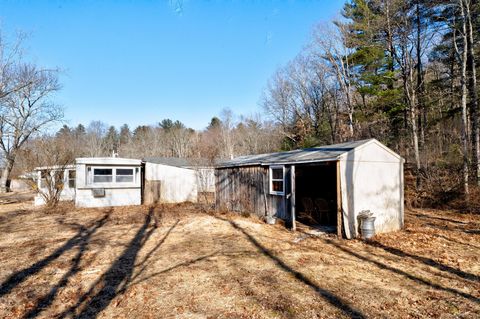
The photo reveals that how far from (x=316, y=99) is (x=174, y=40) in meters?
19.1

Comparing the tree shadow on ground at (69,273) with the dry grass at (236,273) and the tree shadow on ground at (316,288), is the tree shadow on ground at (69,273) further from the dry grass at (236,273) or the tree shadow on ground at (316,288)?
the tree shadow on ground at (316,288)

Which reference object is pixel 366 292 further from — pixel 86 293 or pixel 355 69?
pixel 355 69

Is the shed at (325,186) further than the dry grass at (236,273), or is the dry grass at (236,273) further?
the shed at (325,186)

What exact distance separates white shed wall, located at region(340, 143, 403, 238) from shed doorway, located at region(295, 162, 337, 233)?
1234mm

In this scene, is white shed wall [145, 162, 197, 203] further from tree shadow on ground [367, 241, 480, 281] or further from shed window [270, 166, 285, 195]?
tree shadow on ground [367, 241, 480, 281]

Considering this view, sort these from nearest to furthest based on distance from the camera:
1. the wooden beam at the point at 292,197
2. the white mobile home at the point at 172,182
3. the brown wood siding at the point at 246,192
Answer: the wooden beam at the point at 292,197, the brown wood siding at the point at 246,192, the white mobile home at the point at 172,182

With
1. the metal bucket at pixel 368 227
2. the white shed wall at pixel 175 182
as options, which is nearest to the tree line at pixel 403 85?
the metal bucket at pixel 368 227

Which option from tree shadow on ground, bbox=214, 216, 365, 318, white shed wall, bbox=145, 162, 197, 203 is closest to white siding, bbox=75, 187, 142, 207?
white shed wall, bbox=145, 162, 197, 203

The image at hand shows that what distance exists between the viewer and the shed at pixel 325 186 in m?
8.13

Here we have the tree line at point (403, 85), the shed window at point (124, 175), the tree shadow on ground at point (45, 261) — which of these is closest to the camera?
the tree shadow on ground at point (45, 261)

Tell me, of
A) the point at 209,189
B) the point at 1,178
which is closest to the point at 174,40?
the point at 209,189

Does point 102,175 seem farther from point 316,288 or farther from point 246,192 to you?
point 316,288

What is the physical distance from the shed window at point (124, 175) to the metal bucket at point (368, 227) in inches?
503

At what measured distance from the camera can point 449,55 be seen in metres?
19.4
